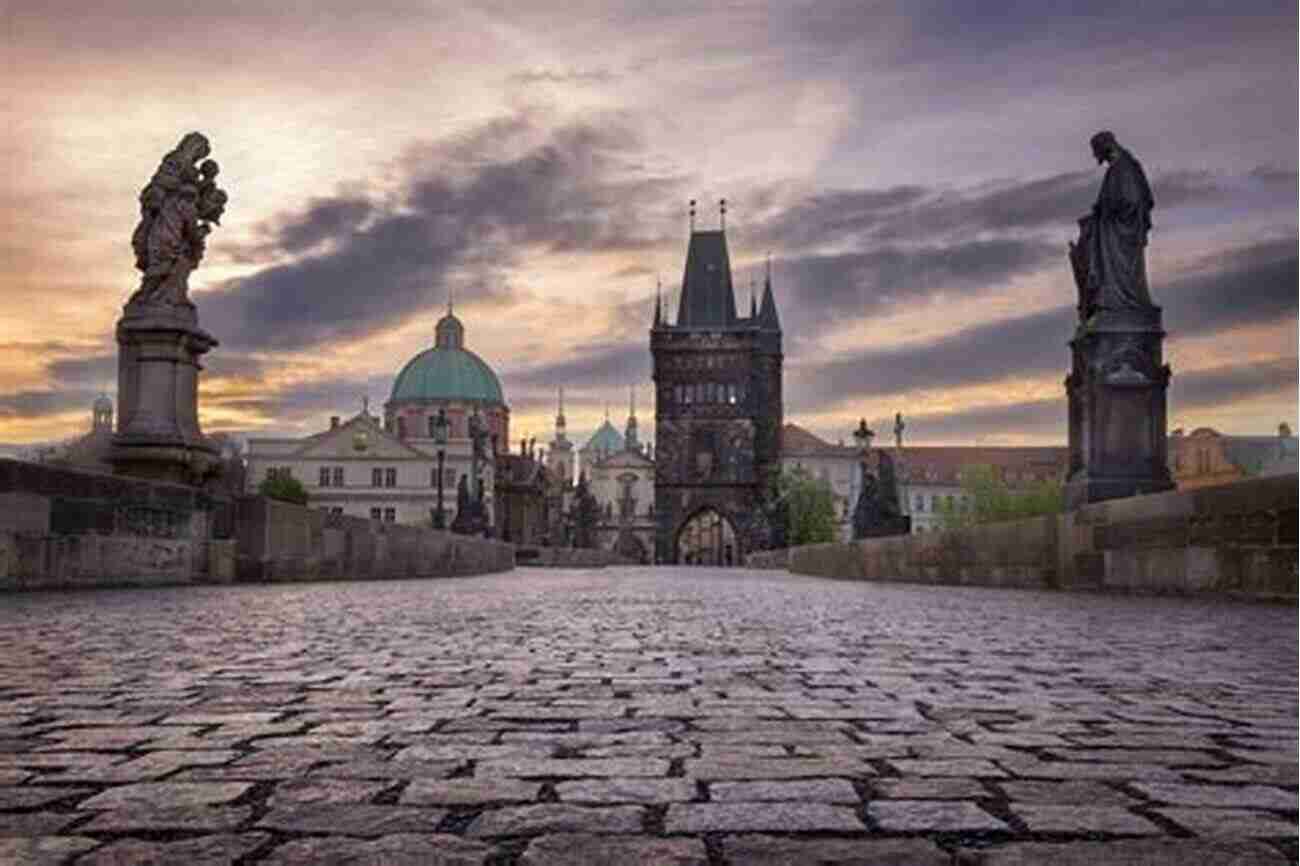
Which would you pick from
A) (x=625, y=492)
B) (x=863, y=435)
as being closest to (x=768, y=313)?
(x=625, y=492)

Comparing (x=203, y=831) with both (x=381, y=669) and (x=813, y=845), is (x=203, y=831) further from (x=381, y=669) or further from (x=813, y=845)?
(x=381, y=669)

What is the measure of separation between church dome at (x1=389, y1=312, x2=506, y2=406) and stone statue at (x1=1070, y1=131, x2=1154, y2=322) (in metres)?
124

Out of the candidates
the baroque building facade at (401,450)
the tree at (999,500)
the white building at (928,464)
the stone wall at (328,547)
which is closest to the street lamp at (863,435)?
the stone wall at (328,547)

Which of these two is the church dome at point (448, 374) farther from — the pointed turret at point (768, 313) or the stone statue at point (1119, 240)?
the stone statue at point (1119, 240)

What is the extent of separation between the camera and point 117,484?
1300 cm

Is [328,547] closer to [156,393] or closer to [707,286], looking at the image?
[156,393]

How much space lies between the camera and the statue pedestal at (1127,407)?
616 inches

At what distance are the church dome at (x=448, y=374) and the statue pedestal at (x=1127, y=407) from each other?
12451 centimetres

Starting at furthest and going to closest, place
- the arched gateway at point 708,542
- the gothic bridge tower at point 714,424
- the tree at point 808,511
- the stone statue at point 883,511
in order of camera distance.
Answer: the arched gateway at point 708,542 < the gothic bridge tower at point 714,424 < the tree at point 808,511 < the stone statue at point 883,511

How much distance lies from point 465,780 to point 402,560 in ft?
72.6

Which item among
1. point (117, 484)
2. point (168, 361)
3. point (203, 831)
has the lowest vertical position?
point (203, 831)

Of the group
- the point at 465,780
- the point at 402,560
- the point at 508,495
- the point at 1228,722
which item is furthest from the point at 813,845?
the point at 508,495

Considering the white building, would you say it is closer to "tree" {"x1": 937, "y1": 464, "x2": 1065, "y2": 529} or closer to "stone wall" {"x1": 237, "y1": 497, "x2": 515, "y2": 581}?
"tree" {"x1": 937, "y1": 464, "x2": 1065, "y2": 529}

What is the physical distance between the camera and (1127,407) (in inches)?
617
